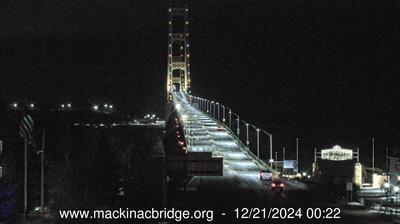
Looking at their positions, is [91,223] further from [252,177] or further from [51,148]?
[51,148]

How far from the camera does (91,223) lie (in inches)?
1120

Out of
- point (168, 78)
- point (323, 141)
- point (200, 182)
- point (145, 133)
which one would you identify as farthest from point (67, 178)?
point (168, 78)

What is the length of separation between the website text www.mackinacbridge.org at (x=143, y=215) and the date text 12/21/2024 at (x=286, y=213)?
4.77ft

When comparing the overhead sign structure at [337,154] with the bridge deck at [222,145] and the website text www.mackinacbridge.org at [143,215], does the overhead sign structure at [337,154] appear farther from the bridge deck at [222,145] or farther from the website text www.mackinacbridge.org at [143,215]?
the website text www.mackinacbridge.org at [143,215]

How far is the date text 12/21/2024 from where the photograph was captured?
31297 mm

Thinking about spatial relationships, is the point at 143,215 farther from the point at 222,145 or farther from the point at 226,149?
the point at 222,145

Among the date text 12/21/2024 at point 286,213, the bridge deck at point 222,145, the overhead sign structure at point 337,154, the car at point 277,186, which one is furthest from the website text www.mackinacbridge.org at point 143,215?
the overhead sign structure at point 337,154

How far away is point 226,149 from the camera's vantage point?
7969 centimetres

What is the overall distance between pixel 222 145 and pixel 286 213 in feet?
166

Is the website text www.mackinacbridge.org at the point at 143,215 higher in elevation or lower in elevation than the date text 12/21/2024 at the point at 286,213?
higher

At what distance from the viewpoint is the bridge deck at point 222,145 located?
64.4m

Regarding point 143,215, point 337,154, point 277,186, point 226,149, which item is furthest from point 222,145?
point 143,215

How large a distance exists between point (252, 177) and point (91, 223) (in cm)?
2968

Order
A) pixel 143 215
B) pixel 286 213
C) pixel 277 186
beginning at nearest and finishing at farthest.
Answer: pixel 143 215 → pixel 286 213 → pixel 277 186
